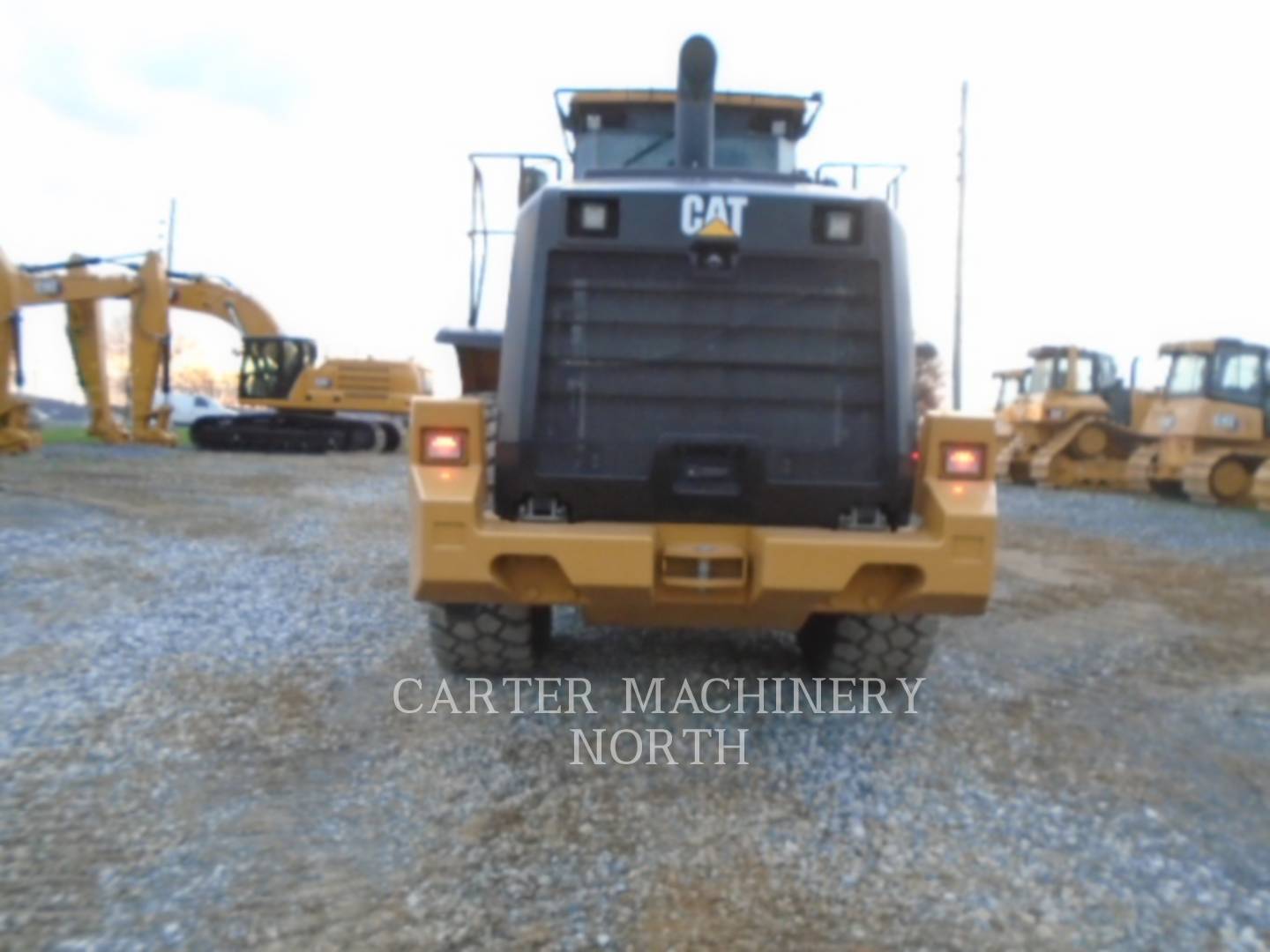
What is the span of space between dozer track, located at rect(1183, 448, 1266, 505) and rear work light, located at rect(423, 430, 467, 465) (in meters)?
18.1

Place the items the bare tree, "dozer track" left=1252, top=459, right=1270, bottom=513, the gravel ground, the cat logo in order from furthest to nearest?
"dozer track" left=1252, top=459, right=1270, bottom=513, the bare tree, the cat logo, the gravel ground

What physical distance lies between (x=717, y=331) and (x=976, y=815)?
2098 mm

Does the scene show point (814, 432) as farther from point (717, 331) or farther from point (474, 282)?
point (474, 282)

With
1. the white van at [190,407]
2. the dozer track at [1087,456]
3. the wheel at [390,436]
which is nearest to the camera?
the dozer track at [1087,456]

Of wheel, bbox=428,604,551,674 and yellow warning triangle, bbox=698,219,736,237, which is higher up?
yellow warning triangle, bbox=698,219,736,237

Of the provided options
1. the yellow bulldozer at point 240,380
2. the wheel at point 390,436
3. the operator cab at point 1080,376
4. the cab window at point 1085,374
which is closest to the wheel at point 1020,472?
the operator cab at point 1080,376

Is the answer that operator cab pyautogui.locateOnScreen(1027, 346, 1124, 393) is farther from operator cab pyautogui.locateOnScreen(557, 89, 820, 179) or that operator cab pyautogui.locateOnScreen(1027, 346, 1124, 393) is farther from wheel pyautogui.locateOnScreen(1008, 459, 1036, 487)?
operator cab pyautogui.locateOnScreen(557, 89, 820, 179)

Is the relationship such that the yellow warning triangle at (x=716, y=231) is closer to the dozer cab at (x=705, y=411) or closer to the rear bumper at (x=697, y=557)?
the dozer cab at (x=705, y=411)

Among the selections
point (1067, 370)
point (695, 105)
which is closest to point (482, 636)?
point (695, 105)

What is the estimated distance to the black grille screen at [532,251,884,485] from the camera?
5008 mm

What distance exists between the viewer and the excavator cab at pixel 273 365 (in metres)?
28.2

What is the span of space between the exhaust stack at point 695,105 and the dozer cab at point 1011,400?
62.0 ft

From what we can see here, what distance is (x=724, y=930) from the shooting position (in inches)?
130

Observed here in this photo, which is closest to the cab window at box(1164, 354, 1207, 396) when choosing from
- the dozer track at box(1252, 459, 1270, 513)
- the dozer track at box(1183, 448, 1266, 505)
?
the dozer track at box(1183, 448, 1266, 505)
